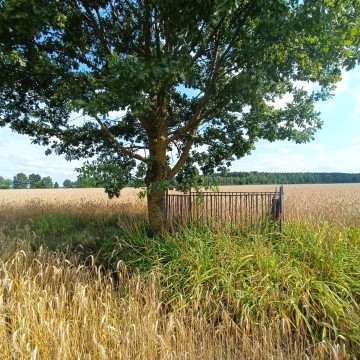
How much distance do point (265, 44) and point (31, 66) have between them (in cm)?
435

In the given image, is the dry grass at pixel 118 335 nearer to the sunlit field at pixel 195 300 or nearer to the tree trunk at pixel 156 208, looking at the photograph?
the sunlit field at pixel 195 300

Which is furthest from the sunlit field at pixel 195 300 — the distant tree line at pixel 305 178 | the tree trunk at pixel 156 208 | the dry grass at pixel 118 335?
the distant tree line at pixel 305 178

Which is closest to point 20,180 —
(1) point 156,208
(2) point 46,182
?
(2) point 46,182

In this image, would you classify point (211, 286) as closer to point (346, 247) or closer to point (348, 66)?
point (346, 247)

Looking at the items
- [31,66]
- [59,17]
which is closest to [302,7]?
[59,17]

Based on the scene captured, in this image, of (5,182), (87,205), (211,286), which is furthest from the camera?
(5,182)

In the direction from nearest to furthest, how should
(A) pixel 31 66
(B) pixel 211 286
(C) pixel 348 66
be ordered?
(B) pixel 211 286
(C) pixel 348 66
(A) pixel 31 66

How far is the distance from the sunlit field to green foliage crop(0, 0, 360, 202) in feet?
5.81

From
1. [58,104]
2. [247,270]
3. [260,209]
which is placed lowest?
[247,270]

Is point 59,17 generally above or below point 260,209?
above

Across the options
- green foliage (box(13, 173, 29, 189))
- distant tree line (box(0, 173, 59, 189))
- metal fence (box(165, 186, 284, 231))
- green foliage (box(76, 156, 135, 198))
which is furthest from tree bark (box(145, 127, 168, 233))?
green foliage (box(13, 173, 29, 189))

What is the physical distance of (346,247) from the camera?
4.89m

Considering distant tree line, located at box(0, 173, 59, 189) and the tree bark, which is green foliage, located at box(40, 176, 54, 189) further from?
the tree bark

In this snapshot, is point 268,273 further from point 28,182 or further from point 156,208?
point 28,182
